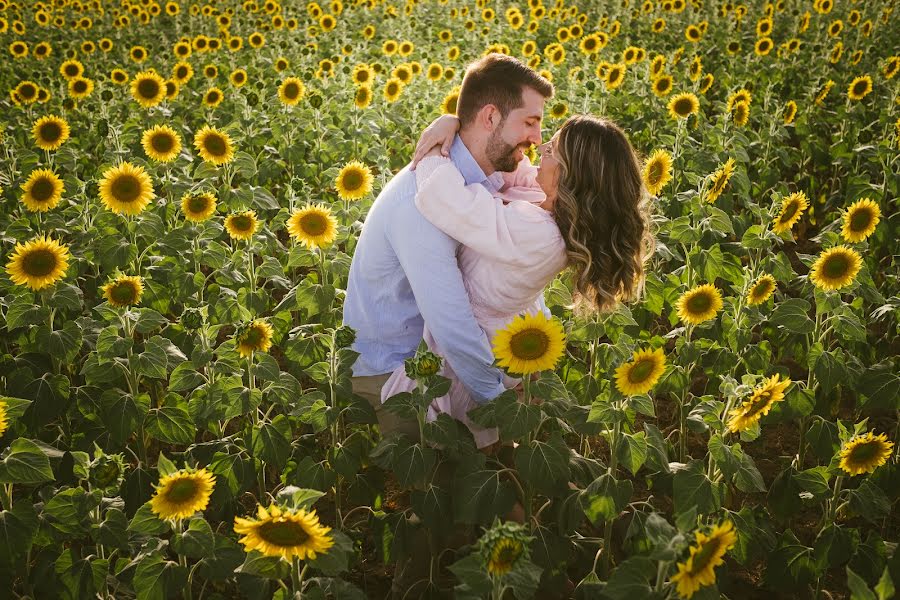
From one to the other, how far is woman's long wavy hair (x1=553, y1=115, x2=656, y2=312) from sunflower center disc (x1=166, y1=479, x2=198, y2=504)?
1.41 metres

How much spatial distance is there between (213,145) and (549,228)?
7.99 ft

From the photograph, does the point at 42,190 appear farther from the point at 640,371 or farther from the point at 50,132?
the point at 640,371

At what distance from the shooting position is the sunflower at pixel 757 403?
7.70 ft

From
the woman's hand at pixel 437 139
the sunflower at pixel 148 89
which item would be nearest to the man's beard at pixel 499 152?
the woman's hand at pixel 437 139

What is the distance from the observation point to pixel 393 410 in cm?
245

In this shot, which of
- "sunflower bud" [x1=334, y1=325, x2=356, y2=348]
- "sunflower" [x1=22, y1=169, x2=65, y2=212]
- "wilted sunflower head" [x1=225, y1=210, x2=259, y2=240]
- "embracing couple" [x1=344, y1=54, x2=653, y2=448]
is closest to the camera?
"sunflower bud" [x1=334, y1=325, x2=356, y2=348]

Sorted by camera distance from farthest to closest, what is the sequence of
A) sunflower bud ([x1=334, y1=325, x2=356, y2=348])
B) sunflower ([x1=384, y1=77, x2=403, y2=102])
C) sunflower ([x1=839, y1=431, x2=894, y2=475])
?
sunflower ([x1=384, y1=77, x2=403, y2=102]), sunflower bud ([x1=334, y1=325, x2=356, y2=348]), sunflower ([x1=839, y1=431, x2=894, y2=475])

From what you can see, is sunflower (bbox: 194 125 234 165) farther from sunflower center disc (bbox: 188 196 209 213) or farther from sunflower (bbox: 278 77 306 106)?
sunflower (bbox: 278 77 306 106)

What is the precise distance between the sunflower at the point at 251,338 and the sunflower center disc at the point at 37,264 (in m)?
0.91

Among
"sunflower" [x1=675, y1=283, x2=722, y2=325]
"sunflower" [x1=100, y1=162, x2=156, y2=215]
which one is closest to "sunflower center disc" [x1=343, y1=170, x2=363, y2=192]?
"sunflower" [x1=100, y1=162, x2=156, y2=215]

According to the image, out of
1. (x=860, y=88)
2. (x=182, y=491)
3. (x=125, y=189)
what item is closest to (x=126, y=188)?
(x=125, y=189)

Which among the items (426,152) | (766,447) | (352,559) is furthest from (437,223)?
(766,447)

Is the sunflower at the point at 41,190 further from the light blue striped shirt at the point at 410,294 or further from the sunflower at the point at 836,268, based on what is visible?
the sunflower at the point at 836,268

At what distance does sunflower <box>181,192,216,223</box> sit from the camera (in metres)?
3.77
